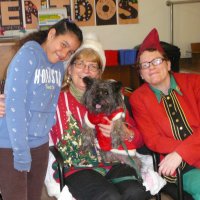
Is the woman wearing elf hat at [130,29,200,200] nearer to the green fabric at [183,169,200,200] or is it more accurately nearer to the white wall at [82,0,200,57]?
the green fabric at [183,169,200,200]

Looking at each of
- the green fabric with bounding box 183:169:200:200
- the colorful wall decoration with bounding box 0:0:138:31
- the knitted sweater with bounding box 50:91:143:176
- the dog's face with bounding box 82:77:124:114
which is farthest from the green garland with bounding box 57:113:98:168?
the colorful wall decoration with bounding box 0:0:138:31

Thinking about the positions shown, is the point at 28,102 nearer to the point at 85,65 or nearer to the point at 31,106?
the point at 31,106

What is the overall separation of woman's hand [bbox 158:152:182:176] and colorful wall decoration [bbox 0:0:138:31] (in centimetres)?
324

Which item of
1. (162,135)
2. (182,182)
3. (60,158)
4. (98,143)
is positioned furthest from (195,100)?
(60,158)

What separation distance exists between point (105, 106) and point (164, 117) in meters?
0.36

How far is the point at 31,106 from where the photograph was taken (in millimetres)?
1519

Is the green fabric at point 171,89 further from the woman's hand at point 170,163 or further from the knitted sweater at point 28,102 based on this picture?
the knitted sweater at point 28,102

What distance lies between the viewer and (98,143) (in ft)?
6.55

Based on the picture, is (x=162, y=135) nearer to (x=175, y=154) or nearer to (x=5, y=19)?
(x=175, y=154)

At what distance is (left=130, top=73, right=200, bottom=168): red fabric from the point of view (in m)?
1.86

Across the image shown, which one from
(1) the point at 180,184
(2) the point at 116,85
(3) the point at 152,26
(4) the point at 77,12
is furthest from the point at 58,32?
(3) the point at 152,26

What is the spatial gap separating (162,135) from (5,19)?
11.1 ft

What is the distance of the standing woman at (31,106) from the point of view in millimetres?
1419

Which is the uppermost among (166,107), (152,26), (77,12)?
(77,12)
